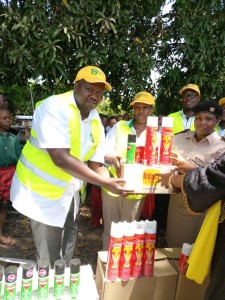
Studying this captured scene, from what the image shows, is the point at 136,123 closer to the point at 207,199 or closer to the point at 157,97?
the point at 207,199

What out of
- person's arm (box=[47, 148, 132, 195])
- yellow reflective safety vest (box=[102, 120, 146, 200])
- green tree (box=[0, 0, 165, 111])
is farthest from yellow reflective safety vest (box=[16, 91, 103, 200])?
green tree (box=[0, 0, 165, 111])

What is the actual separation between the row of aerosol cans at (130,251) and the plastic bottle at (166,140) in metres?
0.51

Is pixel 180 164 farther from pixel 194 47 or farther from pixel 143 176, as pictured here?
pixel 194 47

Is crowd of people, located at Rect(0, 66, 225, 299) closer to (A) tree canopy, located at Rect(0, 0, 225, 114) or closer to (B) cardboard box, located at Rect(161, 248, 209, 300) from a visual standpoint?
(B) cardboard box, located at Rect(161, 248, 209, 300)

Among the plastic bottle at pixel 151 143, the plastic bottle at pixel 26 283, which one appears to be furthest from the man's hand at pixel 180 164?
the plastic bottle at pixel 26 283

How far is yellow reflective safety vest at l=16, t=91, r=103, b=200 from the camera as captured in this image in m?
1.99

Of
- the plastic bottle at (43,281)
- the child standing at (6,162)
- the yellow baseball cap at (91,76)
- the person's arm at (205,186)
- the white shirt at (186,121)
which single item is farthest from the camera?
the white shirt at (186,121)

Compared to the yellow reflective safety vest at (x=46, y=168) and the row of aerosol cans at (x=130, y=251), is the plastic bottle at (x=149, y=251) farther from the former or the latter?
the yellow reflective safety vest at (x=46, y=168)

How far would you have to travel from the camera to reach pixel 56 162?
189 cm

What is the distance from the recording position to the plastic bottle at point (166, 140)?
6.64 ft

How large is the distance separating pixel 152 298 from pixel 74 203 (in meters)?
0.99

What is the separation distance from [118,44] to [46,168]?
320cm

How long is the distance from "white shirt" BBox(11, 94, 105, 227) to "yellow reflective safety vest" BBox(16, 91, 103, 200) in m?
0.04

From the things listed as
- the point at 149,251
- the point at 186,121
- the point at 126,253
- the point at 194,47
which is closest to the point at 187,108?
the point at 186,121
